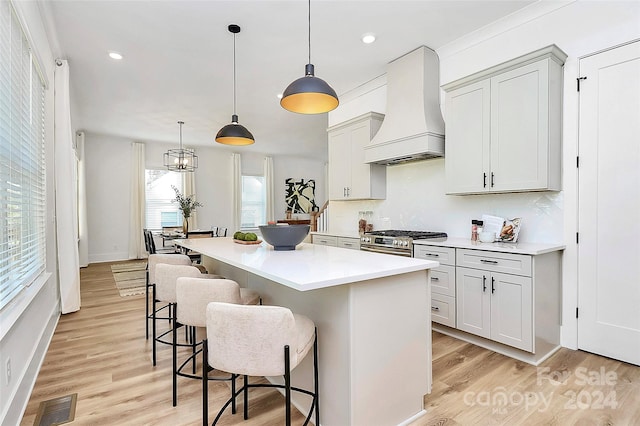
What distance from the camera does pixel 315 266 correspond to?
1806 mm

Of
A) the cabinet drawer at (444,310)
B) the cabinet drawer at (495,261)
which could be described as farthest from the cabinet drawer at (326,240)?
the cabinet drawer at (495,261)

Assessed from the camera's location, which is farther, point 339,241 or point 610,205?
point 339,241

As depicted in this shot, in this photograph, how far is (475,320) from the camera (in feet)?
9.20

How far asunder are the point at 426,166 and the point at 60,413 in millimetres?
3905

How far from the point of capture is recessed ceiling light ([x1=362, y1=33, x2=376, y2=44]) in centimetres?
343

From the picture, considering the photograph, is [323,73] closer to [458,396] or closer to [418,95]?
[418,95]

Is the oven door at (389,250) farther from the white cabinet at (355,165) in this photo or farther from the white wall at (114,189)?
the white wall at (114,189)

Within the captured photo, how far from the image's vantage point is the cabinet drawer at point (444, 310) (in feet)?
9.77

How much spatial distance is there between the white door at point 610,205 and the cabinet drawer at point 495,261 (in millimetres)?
669

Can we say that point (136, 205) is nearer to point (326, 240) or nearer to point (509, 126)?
point (326, 240)

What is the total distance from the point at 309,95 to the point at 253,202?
7.52 m

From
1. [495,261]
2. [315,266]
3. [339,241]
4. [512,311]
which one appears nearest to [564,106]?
[495,261]

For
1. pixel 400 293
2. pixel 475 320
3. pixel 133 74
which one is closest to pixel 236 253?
pixel 400 293

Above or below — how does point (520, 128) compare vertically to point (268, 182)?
below
